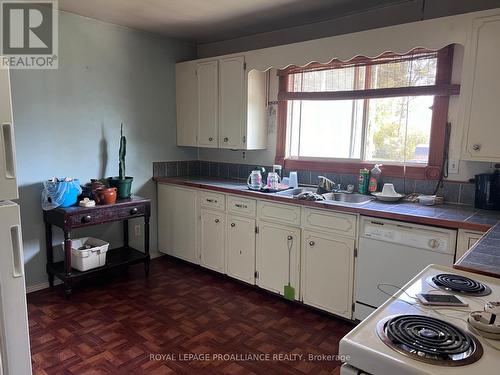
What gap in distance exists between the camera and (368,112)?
303 cm

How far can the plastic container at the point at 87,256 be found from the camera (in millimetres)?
3025

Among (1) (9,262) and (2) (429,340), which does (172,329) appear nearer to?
(1) (9,262)

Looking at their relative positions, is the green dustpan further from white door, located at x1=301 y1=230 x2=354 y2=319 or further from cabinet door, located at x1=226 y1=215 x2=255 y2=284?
cabinet door, located at x1=226 y1=215 x2=255 y2=284

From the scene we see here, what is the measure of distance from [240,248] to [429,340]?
2.35 meters

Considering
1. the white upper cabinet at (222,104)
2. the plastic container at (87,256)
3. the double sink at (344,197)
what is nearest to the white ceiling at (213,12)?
the white upper cabinet at (222,104)

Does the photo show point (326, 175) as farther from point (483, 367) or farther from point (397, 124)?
point (483, 367)

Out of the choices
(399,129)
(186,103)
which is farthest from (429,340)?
(186,103)

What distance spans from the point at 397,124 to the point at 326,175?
71 centimetres

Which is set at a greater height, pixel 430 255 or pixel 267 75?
pixel 267 75

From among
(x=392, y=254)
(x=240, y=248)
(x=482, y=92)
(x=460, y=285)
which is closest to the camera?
(x=460, y=285)

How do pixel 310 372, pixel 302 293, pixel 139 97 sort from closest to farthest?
pixel 310 372 → pixel 302 293 → pixel 139 97

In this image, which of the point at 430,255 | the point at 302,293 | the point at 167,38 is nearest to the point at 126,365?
the point at 302,293

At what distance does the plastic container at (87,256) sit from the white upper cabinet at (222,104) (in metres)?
1.41

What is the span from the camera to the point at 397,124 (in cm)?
288
